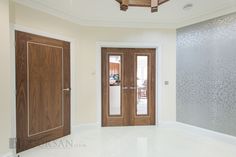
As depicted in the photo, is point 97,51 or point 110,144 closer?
point 110,144

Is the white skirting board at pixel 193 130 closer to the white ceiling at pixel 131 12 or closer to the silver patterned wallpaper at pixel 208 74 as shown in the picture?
the silver patterned wallpaper at pixel 208 74

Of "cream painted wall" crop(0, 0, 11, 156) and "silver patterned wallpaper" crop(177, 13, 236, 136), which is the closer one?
"cream painted wall" crop(0, 0, 11, 156)

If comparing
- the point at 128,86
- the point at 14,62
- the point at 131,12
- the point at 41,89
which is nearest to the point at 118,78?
the point at 128,86

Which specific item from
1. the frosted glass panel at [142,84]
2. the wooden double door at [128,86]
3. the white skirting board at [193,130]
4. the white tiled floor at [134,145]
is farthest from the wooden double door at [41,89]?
the frosted glass panel at [142,84]

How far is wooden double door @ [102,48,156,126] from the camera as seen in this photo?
473 cm

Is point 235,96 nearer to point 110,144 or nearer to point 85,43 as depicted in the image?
point 110,144

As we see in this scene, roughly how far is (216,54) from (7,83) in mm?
3781

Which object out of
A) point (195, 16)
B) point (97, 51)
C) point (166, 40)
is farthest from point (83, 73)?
point (195, 16)

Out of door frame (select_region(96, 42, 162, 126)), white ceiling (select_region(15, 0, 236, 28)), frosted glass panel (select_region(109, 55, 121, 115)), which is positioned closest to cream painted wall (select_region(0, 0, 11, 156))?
white ceiling (select_region(15, 0, 236, 28))

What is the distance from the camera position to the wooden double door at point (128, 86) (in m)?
4.73

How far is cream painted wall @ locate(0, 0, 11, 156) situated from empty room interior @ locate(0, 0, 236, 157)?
1 cm

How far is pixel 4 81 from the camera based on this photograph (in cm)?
261

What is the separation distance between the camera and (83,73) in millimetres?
4465

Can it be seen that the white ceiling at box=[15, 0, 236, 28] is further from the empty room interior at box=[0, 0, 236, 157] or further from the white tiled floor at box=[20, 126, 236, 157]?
the white tiled floor at box=[20, 126, 236, 157]
